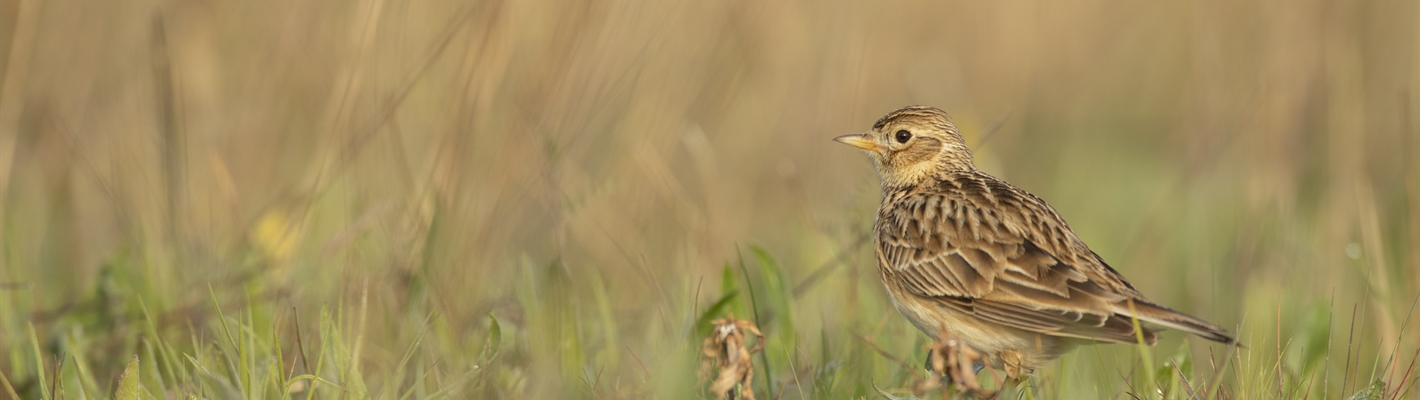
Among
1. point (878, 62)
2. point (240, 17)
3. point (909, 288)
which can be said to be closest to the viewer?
point (909, 288)

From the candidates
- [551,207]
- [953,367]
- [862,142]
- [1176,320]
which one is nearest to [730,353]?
[953,367]

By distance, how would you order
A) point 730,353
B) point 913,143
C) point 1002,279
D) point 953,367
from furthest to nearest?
1. point 913,143
2. point 1002,279
3. point 730,353
4. point 953,367

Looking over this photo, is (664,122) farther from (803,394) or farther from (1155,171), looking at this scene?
(1155,171)

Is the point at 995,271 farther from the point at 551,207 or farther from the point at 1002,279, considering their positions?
Answer: the point at 551,207

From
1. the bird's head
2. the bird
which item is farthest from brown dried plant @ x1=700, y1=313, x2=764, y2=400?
the bird's head

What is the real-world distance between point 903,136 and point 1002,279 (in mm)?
1180

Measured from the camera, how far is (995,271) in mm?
4152

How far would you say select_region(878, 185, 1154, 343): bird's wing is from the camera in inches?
151

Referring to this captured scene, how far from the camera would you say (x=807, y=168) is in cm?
689

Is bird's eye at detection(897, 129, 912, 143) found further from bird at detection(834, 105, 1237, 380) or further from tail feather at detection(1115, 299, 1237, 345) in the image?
tail feather at detection(1115, 299, 1237, 345)

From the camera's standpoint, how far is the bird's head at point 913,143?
5156 millimetres

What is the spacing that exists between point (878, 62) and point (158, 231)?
439cm

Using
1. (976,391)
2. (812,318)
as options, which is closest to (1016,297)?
(976,391)

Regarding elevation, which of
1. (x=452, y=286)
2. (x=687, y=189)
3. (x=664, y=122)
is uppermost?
(x=664, y=122)
